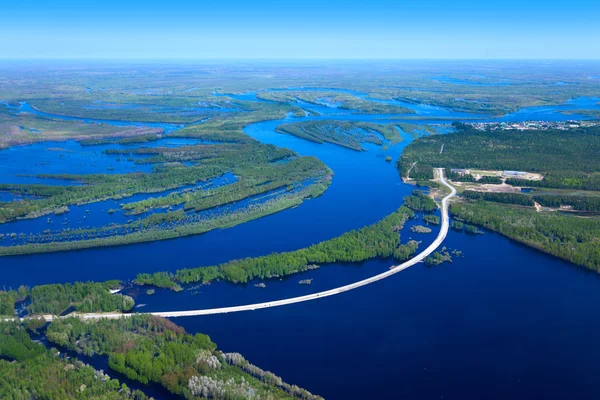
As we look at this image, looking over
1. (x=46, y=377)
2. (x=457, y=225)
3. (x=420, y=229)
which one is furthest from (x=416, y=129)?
(x=46, y=377)

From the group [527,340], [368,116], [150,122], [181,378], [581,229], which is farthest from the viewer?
[368,116]

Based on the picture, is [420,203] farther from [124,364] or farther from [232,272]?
[124,364]

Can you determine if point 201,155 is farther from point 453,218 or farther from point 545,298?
point 545,298

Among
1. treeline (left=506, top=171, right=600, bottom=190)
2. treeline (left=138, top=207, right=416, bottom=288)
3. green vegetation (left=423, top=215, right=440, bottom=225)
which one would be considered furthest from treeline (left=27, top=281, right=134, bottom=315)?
treeline (left=506, top=171, right=600, bottom=190)

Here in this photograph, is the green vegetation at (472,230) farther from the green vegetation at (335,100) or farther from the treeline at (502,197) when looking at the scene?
the green vegetation at (335,100)

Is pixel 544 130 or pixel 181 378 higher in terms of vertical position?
pixel 544 130

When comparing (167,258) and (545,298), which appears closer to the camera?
(545,298)

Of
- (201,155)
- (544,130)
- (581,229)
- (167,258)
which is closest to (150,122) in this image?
(201,155)
